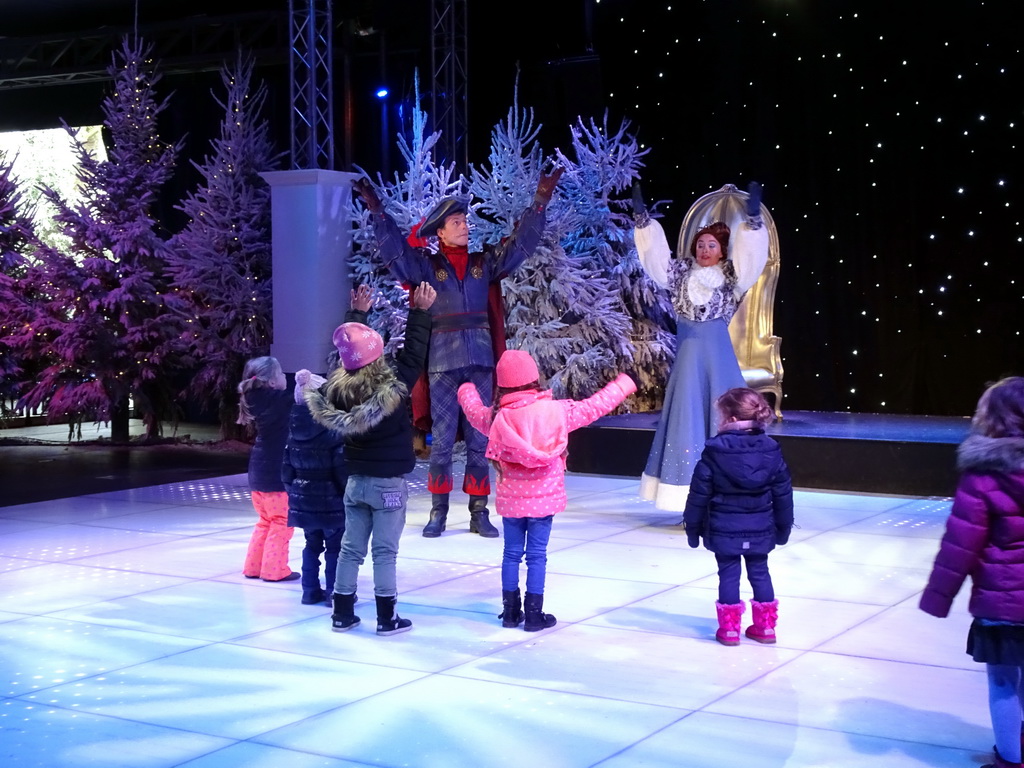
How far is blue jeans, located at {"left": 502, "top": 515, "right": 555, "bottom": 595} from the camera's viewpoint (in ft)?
16.4

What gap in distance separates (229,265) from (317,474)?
8046mm

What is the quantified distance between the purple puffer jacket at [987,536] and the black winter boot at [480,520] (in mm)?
3991

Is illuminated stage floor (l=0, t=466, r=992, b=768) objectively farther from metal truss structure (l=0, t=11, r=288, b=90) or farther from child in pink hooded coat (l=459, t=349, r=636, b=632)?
metal truss structure (l=0, t=11, r=288, b=90)

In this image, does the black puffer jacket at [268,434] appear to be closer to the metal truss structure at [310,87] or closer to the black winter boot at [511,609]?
the black winter boot at [511,609]

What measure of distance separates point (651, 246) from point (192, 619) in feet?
11.2

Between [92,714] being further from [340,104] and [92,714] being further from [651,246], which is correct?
[340,104]

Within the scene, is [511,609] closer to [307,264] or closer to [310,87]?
[307,264]

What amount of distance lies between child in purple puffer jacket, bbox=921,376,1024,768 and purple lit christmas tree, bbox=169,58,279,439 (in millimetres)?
10261

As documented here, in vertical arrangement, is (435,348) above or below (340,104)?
below

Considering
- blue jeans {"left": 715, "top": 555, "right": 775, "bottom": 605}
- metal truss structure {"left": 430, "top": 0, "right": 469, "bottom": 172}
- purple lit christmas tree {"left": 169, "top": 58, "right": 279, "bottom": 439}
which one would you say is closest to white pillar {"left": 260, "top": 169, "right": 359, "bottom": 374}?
purple lit christmas tree {"left": 169, "top": 58, "right": 279, "bottom": 439}

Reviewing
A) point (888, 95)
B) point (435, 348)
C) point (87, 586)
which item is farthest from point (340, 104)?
point (87, 586)

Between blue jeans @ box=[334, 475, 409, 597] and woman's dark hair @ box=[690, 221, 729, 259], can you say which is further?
woman's dark hair @ box=[690, 221, 729, 259]

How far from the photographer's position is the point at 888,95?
10711 millimetres

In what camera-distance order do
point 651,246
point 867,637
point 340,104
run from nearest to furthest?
point 867,637, point 651,246, point 340,104
